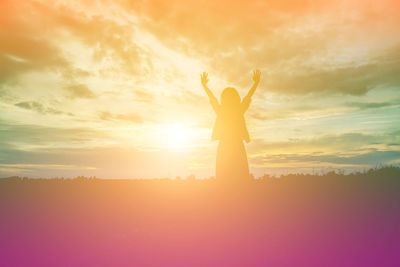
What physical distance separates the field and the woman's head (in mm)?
3498

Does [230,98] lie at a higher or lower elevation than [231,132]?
higher

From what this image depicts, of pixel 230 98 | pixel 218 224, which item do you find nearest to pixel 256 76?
pixel 230 98

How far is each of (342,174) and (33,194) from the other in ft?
51.0

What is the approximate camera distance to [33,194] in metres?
16.4

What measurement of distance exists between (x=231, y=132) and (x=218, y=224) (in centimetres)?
476

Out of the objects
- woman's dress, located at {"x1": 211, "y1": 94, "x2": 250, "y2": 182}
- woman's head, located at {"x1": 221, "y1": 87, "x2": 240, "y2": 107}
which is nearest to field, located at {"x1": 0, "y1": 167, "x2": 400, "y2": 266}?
woman's dress, located at {"x1": 211, "y1": 94, "x2": 250, "y2": 182}

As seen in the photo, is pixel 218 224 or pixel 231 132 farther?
pixel 231 132

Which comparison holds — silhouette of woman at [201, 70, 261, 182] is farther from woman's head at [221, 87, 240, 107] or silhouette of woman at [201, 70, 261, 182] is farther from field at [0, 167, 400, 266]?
field at [0, 167, 400, 266]

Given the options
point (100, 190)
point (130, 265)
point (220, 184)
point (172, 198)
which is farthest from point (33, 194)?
point (130, 265)

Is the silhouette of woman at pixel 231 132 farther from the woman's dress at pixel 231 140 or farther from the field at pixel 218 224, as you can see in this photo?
the field at pixel 218 224

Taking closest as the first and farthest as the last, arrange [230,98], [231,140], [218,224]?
[218,224] → [231,140] → [230,98]

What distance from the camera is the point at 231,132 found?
13688 millimetres

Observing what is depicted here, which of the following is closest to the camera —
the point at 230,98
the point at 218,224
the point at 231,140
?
the point at 218,224

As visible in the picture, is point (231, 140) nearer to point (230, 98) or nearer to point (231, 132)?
point (231, 132)
